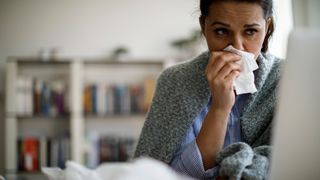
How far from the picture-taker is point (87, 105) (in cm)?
343

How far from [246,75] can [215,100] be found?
12 centimetres

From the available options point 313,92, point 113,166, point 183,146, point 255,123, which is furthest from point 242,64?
point 113,166

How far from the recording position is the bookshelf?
3295 mm

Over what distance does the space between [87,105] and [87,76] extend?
1.15 ft

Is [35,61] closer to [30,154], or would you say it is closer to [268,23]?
[30,154]

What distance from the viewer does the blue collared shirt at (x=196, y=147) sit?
905mm

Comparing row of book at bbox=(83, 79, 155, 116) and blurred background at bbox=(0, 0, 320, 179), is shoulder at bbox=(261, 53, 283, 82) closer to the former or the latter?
blurred background at bbox=(0, 0, 320, 179)

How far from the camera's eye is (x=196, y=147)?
94cm

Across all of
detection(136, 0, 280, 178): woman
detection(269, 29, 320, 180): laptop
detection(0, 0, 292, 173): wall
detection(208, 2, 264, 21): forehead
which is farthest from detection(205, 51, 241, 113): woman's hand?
detection(0, 0, 292, 173): wall

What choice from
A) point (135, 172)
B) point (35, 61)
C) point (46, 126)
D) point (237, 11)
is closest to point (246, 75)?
point (237, 11)

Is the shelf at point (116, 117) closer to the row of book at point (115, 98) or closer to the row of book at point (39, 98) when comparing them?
the row of book at point (115, 98)

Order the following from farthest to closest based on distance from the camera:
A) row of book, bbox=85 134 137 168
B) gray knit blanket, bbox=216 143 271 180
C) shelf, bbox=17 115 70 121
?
shelf, bbox=17 115 70 121 < row of book, bbox=85 134 137 168 < gray knit blanket, bbox=216 143 271 180

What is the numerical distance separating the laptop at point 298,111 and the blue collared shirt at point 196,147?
0.35 m

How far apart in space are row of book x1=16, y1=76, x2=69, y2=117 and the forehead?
2.56 meters
